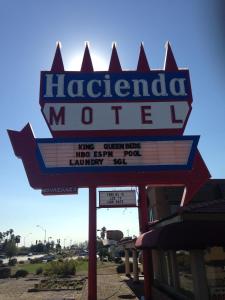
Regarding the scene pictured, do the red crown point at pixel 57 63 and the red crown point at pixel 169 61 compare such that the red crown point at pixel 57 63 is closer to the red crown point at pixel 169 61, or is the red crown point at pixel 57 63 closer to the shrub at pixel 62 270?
the red crown point at pixel 169 61

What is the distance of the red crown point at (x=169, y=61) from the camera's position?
50.5ft

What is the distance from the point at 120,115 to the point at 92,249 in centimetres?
551

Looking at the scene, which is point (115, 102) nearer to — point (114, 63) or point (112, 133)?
point (112, 133)

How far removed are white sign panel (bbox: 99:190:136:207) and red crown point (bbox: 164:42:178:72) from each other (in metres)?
6.21

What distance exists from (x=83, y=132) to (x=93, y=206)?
302 centimetres

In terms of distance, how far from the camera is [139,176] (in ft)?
46.1

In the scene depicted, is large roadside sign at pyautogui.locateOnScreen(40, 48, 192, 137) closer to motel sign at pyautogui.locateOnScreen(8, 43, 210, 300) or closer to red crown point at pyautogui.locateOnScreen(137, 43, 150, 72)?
motel sign at pyautogui.locateOnScreen(8, 43, 210, 300)

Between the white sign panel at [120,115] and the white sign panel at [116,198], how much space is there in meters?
4.35

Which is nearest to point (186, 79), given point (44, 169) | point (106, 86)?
point (106, 86)

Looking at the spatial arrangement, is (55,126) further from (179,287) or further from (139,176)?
(179,287)

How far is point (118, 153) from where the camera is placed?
1417cm

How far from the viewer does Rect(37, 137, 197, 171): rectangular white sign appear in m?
13.9

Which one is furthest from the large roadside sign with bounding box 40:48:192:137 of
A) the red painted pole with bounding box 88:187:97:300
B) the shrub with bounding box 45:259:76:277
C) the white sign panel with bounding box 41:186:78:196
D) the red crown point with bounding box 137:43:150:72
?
the shrub with bounding box 45:259:76:277

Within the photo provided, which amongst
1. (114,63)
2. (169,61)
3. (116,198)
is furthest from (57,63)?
(116,198)
